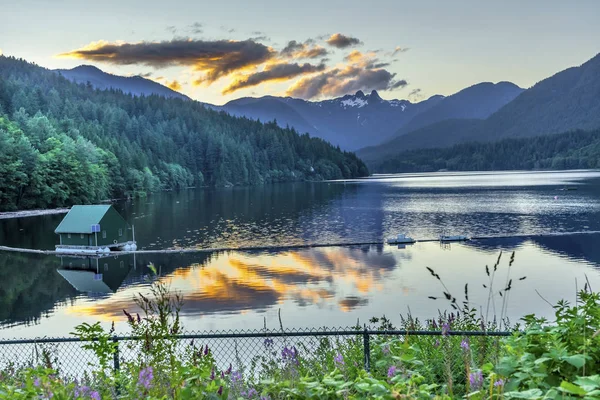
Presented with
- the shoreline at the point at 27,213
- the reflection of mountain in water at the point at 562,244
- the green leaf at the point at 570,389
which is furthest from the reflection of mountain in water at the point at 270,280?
the shoreline at the point at 27,213

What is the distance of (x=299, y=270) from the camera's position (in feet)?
127

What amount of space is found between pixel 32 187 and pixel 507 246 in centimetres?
7841

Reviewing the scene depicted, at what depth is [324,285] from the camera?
33500 millimetres

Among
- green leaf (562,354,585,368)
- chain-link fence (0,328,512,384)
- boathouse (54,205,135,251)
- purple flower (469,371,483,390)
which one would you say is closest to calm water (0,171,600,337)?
boathouse (54,205,135,251)

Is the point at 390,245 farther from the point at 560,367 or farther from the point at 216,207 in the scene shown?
the point at 216,207

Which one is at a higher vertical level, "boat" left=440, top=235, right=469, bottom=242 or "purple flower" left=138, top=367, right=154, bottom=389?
"purple flower" left=138, top=367, right=154, bottom=389

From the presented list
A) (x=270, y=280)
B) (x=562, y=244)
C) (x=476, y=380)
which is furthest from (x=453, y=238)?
(x=476, y=380)

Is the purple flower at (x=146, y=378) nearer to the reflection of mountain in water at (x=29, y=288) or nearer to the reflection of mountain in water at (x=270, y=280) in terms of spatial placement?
the reflection of mountain in water at (x=270, y=280)

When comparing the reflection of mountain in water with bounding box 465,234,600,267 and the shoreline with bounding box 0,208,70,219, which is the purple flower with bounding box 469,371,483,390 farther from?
the shoreline with bounding box 0,208,70,219

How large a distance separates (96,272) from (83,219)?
9.99 metres

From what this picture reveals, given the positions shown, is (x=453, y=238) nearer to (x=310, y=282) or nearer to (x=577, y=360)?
(x=310, y=282)

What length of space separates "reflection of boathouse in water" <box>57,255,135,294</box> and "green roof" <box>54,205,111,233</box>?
282 centimetres

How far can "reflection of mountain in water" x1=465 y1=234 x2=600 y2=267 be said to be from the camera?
42.0 m

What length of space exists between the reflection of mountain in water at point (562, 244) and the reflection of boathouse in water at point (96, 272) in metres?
30.9
